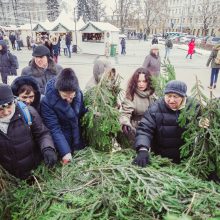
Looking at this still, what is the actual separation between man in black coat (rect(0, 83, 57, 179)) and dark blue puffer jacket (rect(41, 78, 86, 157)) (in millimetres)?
136

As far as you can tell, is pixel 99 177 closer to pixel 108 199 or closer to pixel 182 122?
pixel 108 199

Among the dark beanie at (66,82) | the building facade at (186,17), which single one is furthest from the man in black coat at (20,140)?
the building facade at (186,17)

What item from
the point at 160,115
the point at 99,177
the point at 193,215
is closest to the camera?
the point at 193,215

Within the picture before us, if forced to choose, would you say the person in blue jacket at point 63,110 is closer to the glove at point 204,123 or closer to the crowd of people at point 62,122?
the crowd of people at point 62,122

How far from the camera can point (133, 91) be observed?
337 cm

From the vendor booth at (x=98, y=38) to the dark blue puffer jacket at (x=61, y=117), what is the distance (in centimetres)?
1800

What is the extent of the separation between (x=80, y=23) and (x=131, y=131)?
80.3 feet

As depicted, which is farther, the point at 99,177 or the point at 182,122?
the point at 182,122

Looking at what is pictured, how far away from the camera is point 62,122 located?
2.87 meters

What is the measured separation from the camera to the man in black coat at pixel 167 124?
263 cm

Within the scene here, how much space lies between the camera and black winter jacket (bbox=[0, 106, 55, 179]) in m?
2.34

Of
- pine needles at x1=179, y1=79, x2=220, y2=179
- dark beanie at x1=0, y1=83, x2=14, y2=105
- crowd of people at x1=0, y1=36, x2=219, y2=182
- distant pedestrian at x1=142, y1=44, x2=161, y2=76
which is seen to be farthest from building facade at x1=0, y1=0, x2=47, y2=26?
pine needles at x1=179, y1=79, x2=220, y2=179

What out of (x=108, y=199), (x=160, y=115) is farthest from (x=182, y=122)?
(x=108, y=199)

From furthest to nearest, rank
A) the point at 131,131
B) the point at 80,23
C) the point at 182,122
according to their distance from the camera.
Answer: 1. the point at 80,23
2. the point at 131,131
3. the point at 182,122
